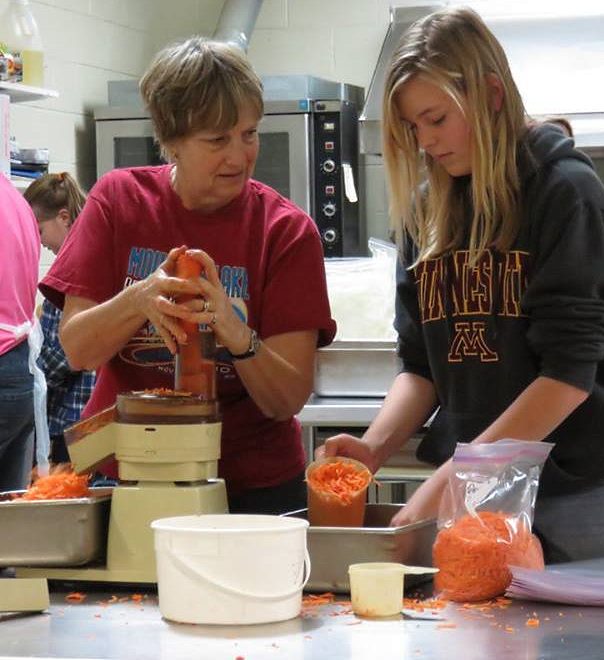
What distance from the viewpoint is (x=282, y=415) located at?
1.97 m

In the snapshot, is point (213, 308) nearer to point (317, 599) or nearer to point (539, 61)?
point (317, 599)

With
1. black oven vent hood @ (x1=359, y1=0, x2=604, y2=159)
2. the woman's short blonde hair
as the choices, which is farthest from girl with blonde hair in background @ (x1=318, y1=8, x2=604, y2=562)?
black oven vent hood @ (x1=359, y1=0, x2=604, y2=159)

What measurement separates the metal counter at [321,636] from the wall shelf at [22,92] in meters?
2.81

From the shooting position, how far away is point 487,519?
5.52 ft

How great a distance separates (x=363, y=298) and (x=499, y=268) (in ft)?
5.02

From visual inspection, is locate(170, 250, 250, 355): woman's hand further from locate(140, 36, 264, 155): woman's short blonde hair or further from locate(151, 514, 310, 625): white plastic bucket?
locate(151, 514, 310, 625): white plastic bucket

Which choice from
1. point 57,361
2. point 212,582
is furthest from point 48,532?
point 57,361

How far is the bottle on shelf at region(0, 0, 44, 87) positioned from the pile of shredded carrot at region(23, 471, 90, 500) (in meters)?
2.71

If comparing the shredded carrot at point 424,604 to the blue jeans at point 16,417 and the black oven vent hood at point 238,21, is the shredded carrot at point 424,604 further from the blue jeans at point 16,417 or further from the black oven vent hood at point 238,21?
the black oven vent hood at point 238,21

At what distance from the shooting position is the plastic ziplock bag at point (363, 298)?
3346 millimetres

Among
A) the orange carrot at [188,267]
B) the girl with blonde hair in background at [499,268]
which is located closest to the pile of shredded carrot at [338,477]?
the girl with blonde hair in background at [499,268]

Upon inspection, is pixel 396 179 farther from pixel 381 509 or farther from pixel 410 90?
pixel 381 509

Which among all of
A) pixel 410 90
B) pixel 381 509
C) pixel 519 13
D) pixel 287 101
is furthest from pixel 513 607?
pixel 519 13

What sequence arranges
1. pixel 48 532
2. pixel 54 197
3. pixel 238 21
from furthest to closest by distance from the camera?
pixel 238 21 < pixel 54 197 < pixel 48 532
